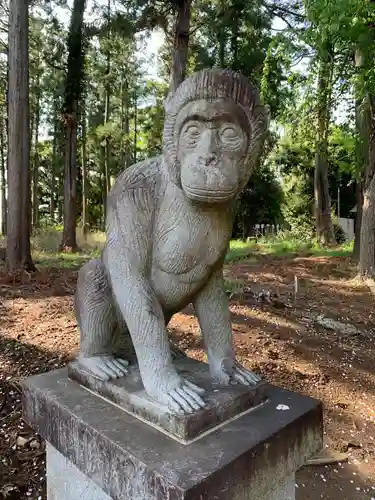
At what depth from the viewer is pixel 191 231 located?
54.5 inches

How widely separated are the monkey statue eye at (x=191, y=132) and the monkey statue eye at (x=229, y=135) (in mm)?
69

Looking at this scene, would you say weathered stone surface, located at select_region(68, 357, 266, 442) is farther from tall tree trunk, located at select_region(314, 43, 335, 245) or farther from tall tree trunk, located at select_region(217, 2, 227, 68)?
tall tree trunk, located at select_region(217, 2, 227, 68)

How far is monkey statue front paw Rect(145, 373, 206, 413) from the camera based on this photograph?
4.21ft

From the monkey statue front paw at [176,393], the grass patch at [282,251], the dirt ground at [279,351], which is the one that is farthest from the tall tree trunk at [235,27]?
the monkey statue front paw at [176,393]

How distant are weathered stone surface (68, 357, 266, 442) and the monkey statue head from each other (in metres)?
0.64

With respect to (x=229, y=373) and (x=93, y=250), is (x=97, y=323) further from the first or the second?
(x=93, y=250)

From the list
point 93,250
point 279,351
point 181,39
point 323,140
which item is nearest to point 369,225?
point 323,140

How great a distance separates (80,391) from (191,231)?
2.43 feet

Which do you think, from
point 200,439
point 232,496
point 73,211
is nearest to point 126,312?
point 200,439

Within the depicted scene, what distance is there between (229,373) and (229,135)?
83cm

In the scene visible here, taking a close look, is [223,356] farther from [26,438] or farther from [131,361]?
[26,438]

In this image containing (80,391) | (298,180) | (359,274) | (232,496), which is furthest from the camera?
(298,180)

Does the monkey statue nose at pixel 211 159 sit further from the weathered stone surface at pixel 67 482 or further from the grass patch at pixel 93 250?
the grass patch at pixel 93 250

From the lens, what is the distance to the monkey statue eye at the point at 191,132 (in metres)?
1.28
